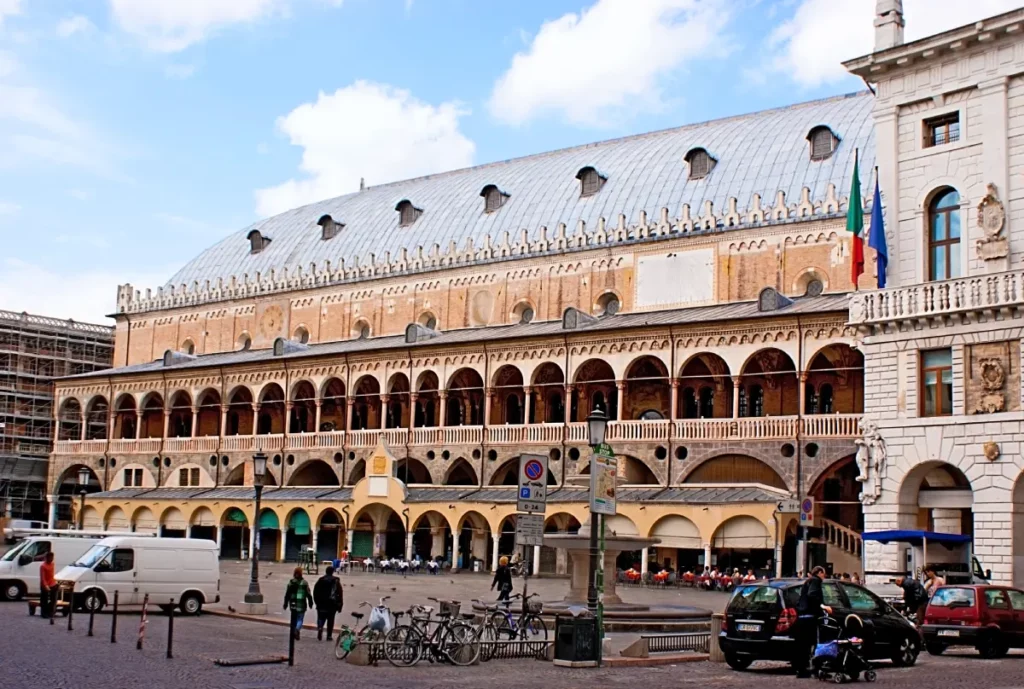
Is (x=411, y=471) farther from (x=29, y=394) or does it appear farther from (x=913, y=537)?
(x=29, y=394)

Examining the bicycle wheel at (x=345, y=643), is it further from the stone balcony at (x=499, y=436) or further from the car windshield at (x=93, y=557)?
the stone balcony at (x=499, y=436)

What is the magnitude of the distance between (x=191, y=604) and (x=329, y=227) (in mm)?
41766

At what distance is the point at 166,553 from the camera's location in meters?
30.4

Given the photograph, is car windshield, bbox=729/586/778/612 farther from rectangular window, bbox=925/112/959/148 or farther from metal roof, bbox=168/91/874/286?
metal roof, bbox=168/91/874/286

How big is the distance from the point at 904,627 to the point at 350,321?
45.7 m

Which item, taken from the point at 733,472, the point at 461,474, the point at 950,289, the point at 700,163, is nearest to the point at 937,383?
the point at 950,289

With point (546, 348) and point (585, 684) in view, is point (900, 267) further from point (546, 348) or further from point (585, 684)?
point (546, 348)

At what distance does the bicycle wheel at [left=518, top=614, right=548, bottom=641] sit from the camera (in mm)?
22250

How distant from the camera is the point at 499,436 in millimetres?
53094

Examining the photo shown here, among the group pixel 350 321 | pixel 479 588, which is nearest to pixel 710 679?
pixel 479 588

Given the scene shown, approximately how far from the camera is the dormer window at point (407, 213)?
6731 cm

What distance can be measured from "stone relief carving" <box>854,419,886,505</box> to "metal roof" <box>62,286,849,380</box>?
14.9 meters

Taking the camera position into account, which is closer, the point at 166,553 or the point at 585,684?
the point at 585,684

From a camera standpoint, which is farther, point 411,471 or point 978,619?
point 411,471
